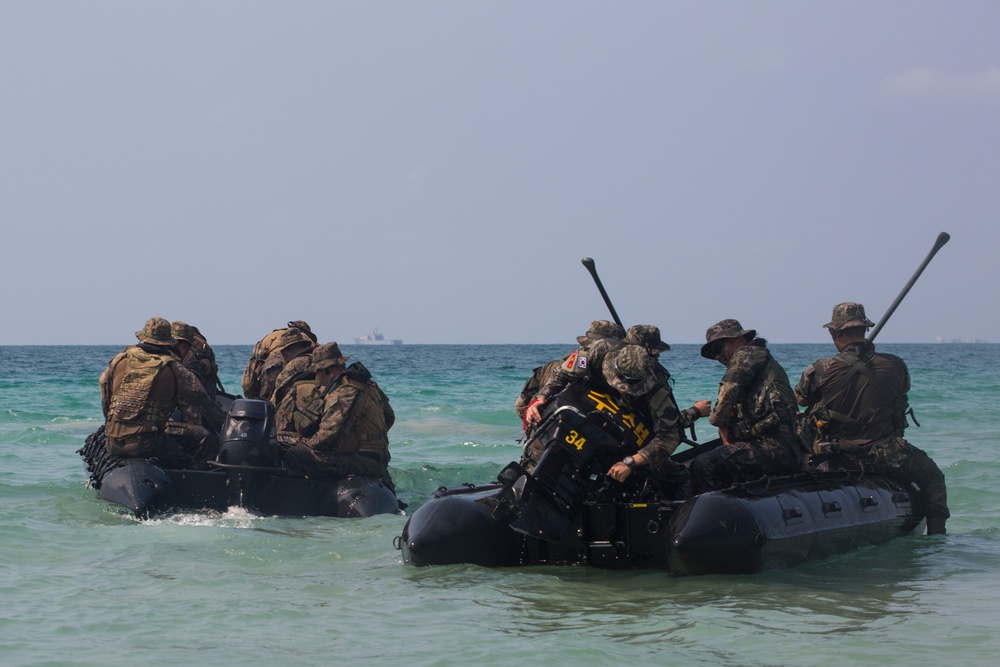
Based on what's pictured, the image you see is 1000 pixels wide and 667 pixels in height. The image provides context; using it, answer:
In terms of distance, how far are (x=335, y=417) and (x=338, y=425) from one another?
75 mm

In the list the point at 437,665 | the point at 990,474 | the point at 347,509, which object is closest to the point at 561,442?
the point at 437,665

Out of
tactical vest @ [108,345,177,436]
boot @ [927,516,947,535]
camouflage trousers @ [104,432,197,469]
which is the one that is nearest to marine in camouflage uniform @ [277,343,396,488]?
camouflage trousers @ [104,432,197,469]

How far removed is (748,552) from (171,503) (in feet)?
17.3

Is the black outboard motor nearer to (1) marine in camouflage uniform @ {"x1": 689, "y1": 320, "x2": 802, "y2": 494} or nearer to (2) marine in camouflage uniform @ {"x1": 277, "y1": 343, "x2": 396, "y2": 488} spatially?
(1) marine in camouflage uniform @ {"x1": 689, "y1": 320, "x2": 802, "y2": 494}

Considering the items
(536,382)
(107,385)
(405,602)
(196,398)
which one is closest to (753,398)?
(536,382)

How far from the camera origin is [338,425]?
36.3 ft

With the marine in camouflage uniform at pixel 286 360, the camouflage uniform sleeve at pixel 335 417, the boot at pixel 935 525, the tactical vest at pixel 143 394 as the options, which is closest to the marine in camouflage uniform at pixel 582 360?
the camouflage uniform sleeve at pixel 335 417

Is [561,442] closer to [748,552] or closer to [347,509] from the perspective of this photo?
[748,552]

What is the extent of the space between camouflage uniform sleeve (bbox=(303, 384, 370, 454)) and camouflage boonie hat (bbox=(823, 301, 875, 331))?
412 cm

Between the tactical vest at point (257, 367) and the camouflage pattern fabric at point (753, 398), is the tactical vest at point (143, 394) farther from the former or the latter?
the camouflage pattern fabric at point (753, 398)

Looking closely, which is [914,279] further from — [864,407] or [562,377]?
[562,377]

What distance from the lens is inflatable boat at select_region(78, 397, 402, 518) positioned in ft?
35.4

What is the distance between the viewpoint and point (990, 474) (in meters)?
15.1

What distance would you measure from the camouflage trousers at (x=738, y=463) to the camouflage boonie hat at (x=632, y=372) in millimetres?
1114
